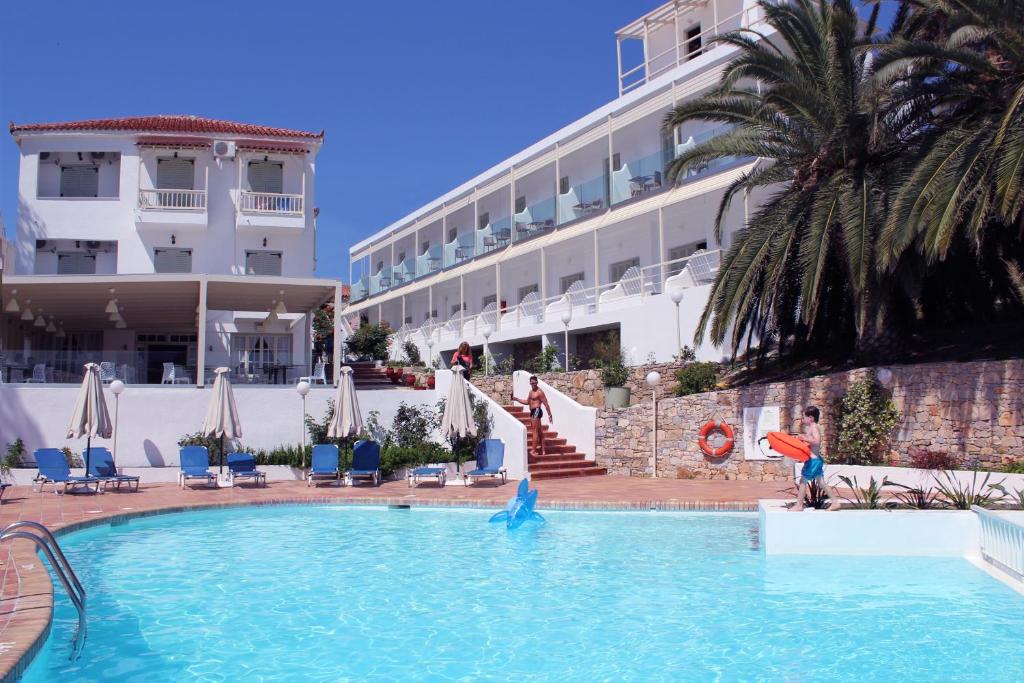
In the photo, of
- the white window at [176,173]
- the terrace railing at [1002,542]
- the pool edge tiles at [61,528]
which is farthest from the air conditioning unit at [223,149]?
the terrace railing at [1002,542]

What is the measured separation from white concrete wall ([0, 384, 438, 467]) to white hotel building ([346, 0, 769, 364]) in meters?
7.72

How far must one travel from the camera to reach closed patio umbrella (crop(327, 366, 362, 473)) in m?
17.2

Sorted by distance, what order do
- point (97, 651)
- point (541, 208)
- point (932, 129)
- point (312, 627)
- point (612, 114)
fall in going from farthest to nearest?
point (541, 208) → point (612, 114) → point (932, 129) → point (312, 627) → point (97, 651)

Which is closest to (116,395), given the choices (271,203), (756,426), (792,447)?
(271,203)

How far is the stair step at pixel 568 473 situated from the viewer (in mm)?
18047

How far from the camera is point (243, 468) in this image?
17.2m

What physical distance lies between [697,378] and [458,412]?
217 inches

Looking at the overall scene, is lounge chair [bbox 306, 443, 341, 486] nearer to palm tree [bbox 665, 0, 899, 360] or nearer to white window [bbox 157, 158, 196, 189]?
palm tree [bbox 665, 0, 899, 360]

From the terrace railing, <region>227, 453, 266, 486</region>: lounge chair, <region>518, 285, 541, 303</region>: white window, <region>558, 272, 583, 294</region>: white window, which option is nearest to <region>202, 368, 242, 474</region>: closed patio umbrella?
<region>227, 453, 266, 486</region>: lounge chair

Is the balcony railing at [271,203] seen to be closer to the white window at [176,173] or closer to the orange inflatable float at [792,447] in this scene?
the white window at [176,173]

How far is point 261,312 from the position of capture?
86.0 feet

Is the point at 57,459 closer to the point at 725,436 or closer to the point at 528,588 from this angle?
the point at 528,588

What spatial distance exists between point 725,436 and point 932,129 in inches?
275

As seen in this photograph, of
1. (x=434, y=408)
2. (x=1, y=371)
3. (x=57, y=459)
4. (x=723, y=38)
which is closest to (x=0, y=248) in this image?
(x=1, y=371)
